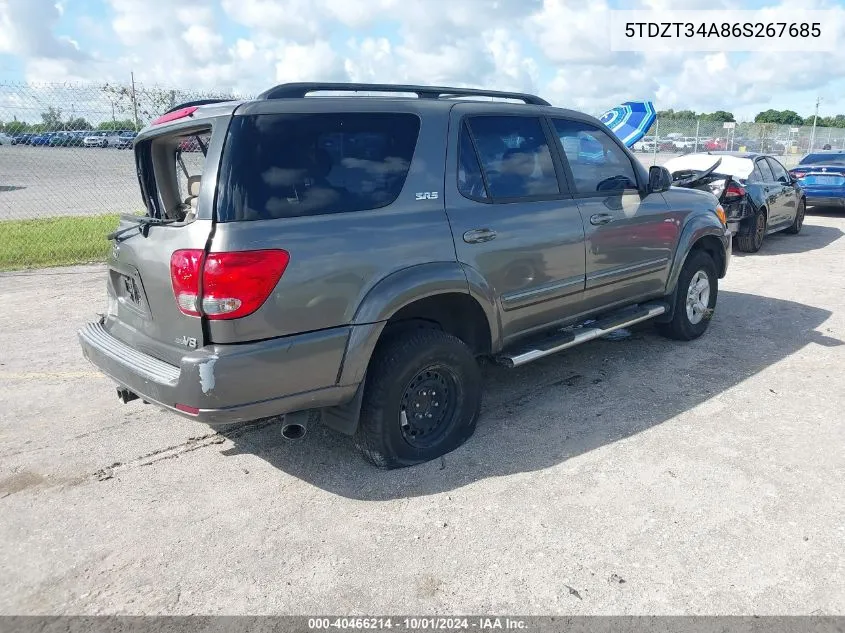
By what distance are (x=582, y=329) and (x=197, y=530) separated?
2.86m

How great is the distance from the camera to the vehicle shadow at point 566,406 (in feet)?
12.0

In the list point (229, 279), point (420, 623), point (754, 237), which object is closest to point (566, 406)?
point (420, 623)

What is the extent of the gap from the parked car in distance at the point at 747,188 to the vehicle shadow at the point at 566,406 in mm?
3707

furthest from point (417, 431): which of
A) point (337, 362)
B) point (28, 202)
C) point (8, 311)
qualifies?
point (28, 202)

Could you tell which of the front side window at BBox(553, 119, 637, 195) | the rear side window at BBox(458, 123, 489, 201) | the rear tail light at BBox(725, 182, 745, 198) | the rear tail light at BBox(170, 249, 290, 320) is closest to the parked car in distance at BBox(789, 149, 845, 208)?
the rear tail light at BBox(725, 182, 745, 198)

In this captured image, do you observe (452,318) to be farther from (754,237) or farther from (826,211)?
(826,211)

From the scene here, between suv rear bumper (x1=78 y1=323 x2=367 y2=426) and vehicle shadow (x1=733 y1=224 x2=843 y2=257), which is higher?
suv rear bumper (x1=78 y1=323 x2=367 y2=426)

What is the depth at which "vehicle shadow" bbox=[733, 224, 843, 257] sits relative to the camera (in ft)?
34.2

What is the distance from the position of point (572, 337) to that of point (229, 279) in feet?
8.20

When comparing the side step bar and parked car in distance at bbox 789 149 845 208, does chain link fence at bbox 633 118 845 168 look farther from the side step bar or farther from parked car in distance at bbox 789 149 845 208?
the side step bar

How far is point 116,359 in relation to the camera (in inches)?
135

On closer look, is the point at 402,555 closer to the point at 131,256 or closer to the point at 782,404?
the point at 131,256

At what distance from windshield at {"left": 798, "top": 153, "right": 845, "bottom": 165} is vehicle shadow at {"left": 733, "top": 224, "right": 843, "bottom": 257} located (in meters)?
2.58

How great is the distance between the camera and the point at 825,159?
15375mm
